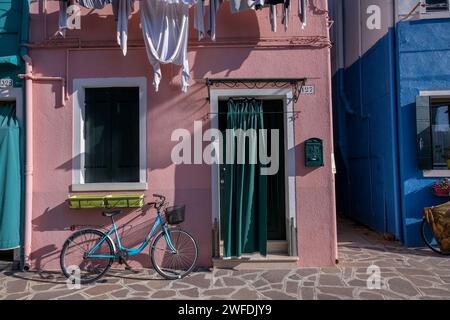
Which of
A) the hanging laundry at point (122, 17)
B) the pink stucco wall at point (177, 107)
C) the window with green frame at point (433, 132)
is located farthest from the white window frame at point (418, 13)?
the hanging laundry at point (122, 17)

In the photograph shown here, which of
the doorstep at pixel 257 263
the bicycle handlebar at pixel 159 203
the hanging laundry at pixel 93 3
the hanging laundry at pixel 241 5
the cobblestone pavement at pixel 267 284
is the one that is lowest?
the cobblestone pavement at pixel 267 284

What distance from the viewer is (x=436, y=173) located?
6238mm

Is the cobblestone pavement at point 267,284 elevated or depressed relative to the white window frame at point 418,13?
depressed

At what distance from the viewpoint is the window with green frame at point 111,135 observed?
5395 mm

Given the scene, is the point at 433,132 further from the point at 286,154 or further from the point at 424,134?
the point at 286,154

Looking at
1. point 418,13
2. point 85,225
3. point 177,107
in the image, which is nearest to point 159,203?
point 85,225

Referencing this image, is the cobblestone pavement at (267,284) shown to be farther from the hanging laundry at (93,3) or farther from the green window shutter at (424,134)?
the hanging laundry at (93,3)

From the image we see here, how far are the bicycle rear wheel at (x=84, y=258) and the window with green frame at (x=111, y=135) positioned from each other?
95 cm

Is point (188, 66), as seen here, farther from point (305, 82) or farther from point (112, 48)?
point (305, 82)

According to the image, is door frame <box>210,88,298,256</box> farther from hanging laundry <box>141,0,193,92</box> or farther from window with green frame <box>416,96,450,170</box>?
window with green frame <box>416,96,450,170</box>

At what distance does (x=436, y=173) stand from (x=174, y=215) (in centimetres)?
515

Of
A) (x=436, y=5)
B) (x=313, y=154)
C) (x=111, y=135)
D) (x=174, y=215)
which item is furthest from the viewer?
(x=436, y=5)

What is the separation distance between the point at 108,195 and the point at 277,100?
325cm

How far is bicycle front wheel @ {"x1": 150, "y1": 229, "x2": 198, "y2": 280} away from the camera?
192 inches
